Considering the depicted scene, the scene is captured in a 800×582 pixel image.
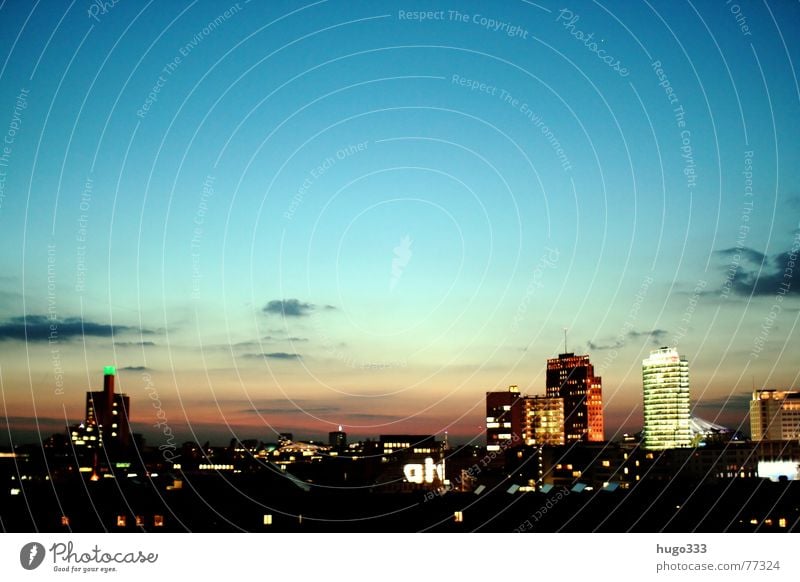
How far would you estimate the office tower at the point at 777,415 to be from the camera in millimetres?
57719

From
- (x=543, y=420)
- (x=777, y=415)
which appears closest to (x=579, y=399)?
(x=543, y=420)

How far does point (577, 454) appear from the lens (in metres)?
49.3

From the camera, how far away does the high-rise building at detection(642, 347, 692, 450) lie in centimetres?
7106

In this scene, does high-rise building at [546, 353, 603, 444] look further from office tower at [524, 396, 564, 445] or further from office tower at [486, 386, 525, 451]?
office tower at [486, 386, 525, 451]

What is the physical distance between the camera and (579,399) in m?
80.2

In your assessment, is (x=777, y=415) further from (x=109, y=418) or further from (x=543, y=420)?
(x=109, y=418)

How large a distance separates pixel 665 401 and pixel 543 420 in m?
10.1

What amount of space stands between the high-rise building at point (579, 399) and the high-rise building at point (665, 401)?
198 inches

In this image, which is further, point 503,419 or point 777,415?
point 503,419

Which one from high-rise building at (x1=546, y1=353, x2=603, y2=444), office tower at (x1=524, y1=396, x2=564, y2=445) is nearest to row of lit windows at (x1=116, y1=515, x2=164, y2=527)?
office tower at (x1=524, y1=396, x2=564, y2=445)

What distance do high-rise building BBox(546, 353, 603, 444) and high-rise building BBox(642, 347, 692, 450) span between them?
503cm
